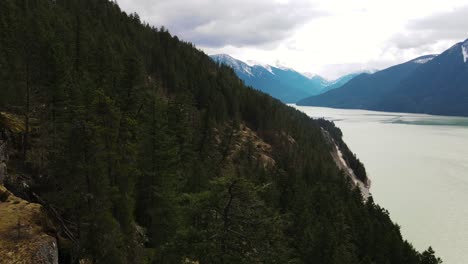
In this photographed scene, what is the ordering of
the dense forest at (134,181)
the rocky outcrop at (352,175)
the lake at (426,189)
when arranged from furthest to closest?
the rocky outcrop at (352,175), the lake at (426,189), the dense forest at (134,181)

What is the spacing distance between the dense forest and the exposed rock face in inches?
82.0

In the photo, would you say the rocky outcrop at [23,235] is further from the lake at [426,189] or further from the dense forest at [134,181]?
the lake at [426,189]

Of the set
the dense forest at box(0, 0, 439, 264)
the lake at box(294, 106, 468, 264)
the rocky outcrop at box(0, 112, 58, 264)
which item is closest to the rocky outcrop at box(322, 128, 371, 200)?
the lake at box(294, 106, 468, 264)

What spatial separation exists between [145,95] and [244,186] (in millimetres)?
38144

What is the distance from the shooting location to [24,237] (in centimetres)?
1355

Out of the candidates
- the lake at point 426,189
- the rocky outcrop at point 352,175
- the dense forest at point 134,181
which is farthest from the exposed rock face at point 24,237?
the rocky outcrop at point 352,175

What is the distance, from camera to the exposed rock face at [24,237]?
41.9ft

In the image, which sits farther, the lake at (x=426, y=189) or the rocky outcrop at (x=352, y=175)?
the rocky outcrop at (x=352, y=175)

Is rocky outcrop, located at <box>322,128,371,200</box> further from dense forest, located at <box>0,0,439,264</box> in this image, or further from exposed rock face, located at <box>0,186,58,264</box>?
exposed rock face, located at <box>0,186,58,264</box>

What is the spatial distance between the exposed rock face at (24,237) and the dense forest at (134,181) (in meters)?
2.08

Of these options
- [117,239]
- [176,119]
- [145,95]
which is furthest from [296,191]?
[117,239]

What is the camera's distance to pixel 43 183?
2184 cm

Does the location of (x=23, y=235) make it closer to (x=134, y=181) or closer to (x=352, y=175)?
(x=134, y=181)

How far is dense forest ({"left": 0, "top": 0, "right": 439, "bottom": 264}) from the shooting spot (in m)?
12.7
